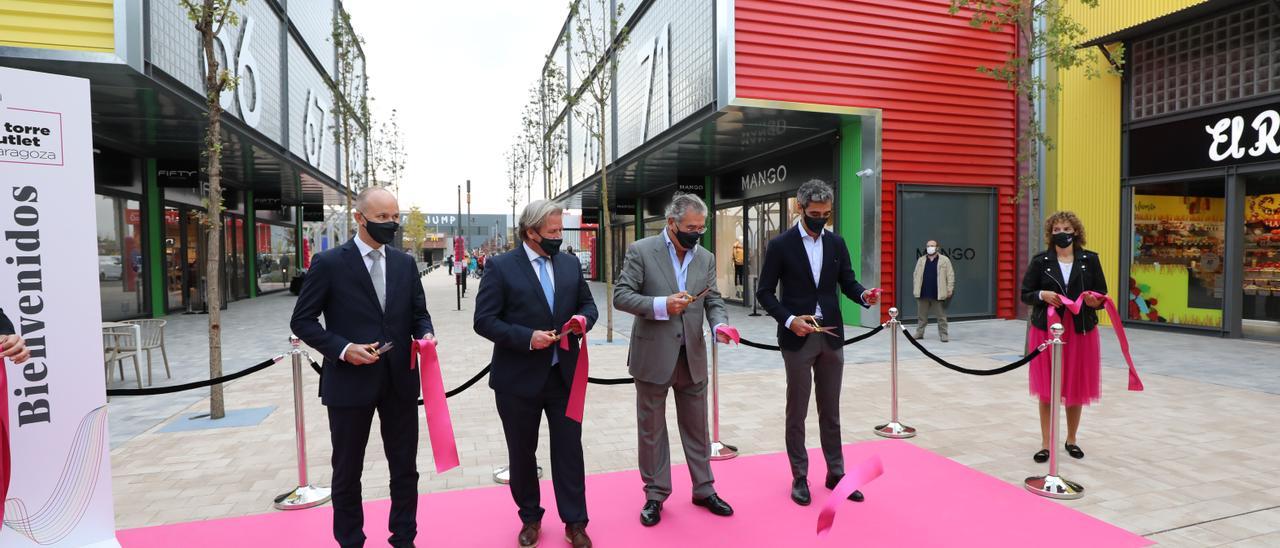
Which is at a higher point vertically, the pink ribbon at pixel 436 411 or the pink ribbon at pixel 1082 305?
the pink ribbon at pixel 1082 305

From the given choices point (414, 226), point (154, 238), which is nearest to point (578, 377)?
point (154, 238)

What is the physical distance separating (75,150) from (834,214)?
11674 millimetres

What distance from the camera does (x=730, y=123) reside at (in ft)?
40.0

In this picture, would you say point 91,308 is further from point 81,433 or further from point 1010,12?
point 1010,12

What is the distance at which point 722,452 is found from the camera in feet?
16.1

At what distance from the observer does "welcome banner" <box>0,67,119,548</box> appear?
3057 mm

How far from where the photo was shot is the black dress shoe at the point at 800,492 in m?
3.95

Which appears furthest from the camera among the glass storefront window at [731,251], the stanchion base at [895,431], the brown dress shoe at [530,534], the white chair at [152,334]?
the glass storefront window at [731,251]

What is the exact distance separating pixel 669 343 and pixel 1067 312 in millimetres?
2901

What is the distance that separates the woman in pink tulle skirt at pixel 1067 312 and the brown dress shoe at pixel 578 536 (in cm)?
325

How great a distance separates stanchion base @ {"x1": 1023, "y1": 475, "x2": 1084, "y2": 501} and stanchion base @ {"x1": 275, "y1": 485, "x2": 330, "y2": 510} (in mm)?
4296

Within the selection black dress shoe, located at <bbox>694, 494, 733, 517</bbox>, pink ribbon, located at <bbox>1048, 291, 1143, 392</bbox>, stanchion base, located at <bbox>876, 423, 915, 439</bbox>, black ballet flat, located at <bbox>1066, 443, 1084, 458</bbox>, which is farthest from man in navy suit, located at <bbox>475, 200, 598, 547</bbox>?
black ballet flat, located at <bbox>1066, 443, 1084, 458</bbox>

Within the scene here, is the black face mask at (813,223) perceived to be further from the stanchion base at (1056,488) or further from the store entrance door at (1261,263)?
the store entrance door at (1261,263)

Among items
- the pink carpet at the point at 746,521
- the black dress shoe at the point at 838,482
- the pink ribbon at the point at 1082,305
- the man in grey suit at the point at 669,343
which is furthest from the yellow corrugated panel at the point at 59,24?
the pink ribbon at the point at 1082,305
